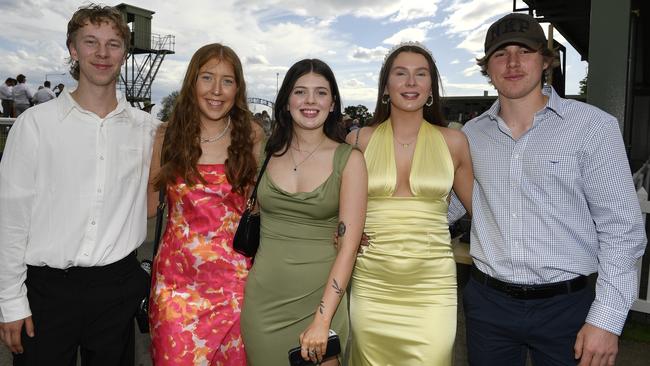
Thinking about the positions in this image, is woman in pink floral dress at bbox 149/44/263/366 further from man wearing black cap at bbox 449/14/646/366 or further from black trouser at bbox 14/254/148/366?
man wearing black cap at bbox 449/14/646/366

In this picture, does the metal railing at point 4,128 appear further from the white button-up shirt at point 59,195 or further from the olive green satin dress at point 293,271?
the olive green satin dress at point 293,271

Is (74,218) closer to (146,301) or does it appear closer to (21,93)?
(146,301)

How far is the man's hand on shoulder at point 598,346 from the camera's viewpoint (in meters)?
2.07

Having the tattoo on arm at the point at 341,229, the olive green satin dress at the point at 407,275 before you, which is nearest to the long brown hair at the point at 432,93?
the olive green satin dress at the point at 407,275

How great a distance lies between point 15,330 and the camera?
2.26 metres

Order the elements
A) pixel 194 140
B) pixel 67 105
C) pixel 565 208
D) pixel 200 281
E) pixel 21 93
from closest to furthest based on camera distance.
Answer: pixel 565 208 < pixel 67 105 < pixel 200 281 < pixel 194 140 < pixel 21 93

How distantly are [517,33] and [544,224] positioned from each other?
92 centimetres

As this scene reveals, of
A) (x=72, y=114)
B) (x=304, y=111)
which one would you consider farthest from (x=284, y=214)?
(x=72, y=114)

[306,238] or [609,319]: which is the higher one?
[306,238]

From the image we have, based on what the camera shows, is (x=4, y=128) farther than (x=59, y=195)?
Yes

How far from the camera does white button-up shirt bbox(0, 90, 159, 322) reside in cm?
226

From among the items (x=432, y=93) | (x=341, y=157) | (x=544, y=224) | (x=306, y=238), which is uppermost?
(x=432, y=93)

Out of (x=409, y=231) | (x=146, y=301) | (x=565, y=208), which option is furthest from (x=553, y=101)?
(x=146, y=301)

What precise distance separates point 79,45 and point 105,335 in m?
1.48
